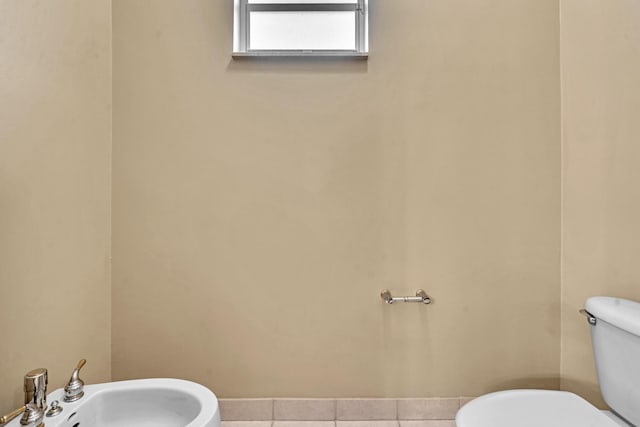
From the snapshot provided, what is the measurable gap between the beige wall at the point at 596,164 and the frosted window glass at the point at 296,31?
91 cm

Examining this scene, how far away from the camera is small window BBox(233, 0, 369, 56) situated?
57.3 inches

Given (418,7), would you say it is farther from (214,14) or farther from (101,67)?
(101,67)

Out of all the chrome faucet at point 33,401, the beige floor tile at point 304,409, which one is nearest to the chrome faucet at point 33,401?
the chrome faucet at point 33,401

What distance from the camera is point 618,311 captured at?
108 centimetres

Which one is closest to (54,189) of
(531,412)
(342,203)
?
(342,203)

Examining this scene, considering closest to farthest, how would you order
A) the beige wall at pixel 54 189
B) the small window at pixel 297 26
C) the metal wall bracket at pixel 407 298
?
the beige wall at pixel 54 189 → the metal wall bracket at pixel 407 298 → the small window at pixel 297 26

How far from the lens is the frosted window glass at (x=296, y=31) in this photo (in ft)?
4.82

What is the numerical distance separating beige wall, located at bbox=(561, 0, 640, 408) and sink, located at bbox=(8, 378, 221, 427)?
1.40m

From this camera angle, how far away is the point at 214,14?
140 cm

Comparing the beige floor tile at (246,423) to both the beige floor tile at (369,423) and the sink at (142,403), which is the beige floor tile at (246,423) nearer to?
the beige floor tile at (369,423)

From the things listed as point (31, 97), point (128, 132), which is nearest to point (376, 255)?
point (128, 132)

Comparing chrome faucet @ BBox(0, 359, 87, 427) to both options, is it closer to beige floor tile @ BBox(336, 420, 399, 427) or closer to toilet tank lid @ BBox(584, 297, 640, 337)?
beige floor tile @ BBox(336, 420, 399, 427)

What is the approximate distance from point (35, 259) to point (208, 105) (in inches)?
31.3

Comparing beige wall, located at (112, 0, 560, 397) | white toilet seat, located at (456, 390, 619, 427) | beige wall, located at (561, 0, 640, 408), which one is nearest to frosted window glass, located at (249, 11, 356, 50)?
beige wall, located at (112, 0, 560, 397)
